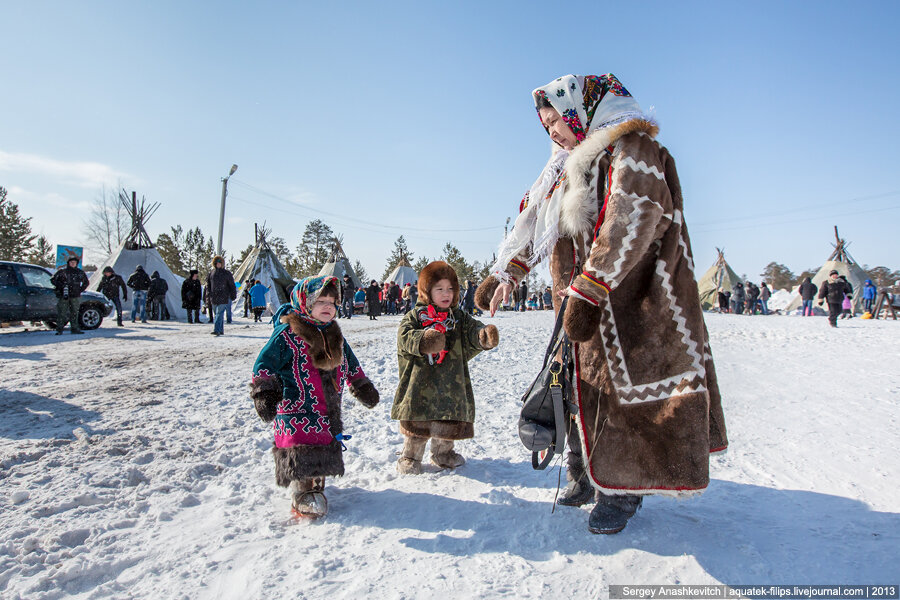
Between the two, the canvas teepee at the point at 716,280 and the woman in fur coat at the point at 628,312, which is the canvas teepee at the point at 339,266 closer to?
the canvas teepee at the point at 716,280

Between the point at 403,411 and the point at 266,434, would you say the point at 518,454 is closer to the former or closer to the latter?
the point at 403,411

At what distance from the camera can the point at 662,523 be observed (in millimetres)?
2236

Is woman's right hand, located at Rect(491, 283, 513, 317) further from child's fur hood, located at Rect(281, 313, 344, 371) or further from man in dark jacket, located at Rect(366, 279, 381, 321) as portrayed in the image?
man in dark jacket, located at Rect(366, 279, 381, 321)

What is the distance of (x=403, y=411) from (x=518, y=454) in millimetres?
872

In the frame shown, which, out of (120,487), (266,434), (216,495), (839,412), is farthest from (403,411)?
(839,412)

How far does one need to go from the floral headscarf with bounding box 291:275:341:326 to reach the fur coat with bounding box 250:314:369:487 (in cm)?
9

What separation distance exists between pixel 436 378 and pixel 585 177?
4.98 ft

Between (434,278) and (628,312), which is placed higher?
(434,278)

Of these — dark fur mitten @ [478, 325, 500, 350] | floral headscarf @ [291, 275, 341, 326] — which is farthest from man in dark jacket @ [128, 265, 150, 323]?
dark fur mitten @ [478, 325, 500, 350]

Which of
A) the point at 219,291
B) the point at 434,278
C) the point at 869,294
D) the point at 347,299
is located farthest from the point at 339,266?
the point at 434,278

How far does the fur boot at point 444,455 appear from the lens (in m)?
3.10

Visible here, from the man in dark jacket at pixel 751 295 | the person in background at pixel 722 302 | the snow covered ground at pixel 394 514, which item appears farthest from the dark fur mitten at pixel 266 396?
the person in background at pixel 722 302

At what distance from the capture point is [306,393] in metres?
2.63

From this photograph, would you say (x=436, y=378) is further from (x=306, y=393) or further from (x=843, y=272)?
(x=843, y=272)
